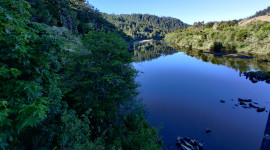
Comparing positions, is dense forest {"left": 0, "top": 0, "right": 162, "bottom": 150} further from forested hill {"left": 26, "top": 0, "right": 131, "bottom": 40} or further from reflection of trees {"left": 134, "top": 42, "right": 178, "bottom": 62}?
reflection of trees {"left": 134, "top": 42, "right": 178, "bottom": 62}

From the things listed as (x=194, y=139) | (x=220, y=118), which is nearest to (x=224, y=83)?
(x=220, y=118)

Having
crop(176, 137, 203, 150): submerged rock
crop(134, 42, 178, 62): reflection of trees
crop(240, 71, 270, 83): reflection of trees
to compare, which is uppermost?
crop(134, 42, 178, 62): reflection of trees

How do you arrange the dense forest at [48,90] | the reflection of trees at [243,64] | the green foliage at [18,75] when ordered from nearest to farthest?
1. the green foliage at [18,75]
2. the dense forest at [48,90]
3. the reflection of trees at [243,64]

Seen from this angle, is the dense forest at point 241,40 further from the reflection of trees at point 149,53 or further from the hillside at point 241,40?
the reflection of trees at point 149,53

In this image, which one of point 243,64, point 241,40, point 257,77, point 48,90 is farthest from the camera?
point 241,40

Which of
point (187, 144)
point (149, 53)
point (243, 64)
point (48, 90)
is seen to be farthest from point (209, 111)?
point (149, 53)

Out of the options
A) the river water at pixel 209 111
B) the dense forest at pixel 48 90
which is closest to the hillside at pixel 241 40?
the river water at pixel 209 111

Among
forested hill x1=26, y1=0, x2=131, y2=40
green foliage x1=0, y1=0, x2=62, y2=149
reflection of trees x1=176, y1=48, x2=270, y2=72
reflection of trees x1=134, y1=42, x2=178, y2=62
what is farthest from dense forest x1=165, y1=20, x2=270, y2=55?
green foliage x1=0, y1=0, x2=62, y2=149

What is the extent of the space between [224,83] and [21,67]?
34.5 meters

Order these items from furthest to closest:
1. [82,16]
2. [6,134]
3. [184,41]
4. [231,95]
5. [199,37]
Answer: [184,41] → [199,37] → [82,16] → [231,95] → [6,134]

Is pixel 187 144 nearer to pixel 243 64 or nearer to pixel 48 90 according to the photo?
pixel 48 90

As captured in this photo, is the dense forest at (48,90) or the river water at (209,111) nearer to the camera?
the dense forest at (48,90)

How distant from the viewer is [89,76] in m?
12.7

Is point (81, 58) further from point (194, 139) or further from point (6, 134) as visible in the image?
point (194, 139)
